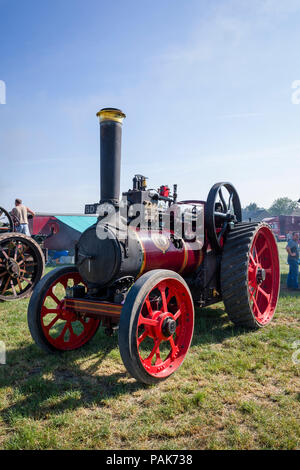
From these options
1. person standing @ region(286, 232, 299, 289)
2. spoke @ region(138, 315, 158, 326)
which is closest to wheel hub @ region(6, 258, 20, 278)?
spoke @ region(138, 315, 158, 326)

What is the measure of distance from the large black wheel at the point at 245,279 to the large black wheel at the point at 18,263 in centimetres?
390

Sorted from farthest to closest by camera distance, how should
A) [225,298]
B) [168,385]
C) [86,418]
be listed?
1. [225,298]
2. [168,385]
3. [86,418]

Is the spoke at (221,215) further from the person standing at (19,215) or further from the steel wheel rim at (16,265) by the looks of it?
the person standing at (19,215)

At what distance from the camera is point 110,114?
3318 mm

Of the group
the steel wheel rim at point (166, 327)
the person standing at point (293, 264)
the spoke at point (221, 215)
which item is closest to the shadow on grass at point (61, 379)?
the steel wheel rim at point (166, 327)

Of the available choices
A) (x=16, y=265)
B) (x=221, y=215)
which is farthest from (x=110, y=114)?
(x=16, y=265)

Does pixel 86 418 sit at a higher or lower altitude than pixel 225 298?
lower

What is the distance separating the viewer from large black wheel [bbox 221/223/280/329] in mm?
3777

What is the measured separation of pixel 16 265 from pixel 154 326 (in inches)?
162

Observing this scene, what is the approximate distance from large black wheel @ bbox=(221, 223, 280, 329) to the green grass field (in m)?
0.30
